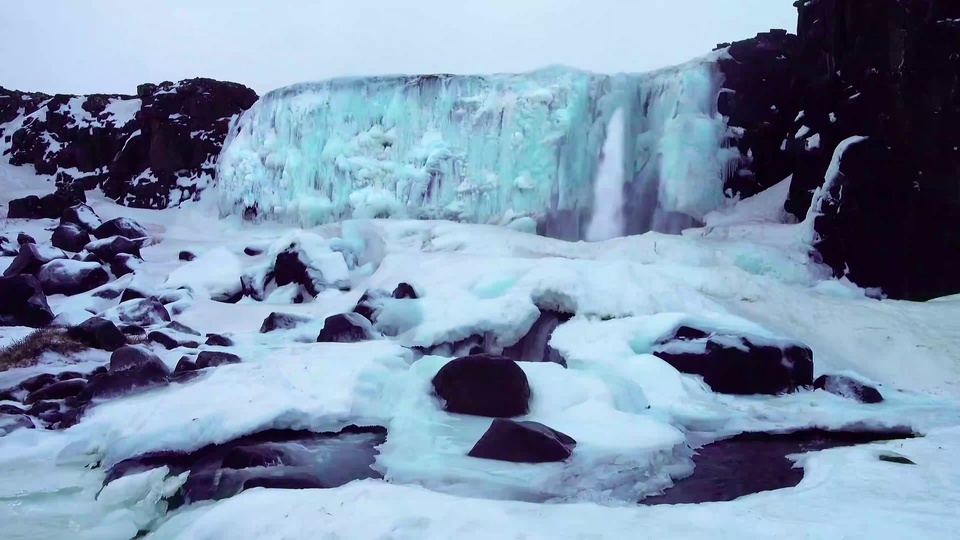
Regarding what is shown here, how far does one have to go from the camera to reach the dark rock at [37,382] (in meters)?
7.91

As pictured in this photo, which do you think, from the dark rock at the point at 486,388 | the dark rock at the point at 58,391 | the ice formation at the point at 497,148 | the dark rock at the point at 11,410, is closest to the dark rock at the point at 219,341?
the dark rock at the point at 58,391

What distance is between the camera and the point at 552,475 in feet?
15.6

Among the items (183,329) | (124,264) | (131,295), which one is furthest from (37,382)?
(124,264)

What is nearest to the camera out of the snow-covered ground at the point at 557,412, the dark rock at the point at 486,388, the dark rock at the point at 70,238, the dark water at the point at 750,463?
the snow-covered ground at the point at 557,412

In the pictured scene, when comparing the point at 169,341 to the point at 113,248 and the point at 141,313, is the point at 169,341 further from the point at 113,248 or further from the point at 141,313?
the point at 113,248

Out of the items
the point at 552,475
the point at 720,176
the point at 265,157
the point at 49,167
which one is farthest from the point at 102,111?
the point at 552,475

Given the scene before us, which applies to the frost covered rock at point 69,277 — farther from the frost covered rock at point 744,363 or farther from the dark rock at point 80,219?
the frost covered rock at point 744,363

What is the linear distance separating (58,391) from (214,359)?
164 cm

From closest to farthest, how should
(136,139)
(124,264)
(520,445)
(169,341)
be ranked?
(520,445) → (169,341) → (124,264) → (136,139)

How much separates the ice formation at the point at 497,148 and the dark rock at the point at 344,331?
339 inches

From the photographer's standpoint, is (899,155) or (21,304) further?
(899,155)

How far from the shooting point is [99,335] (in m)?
9.83

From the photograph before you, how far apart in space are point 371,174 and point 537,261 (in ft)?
31.7

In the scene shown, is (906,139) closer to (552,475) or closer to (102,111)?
(552,475)
